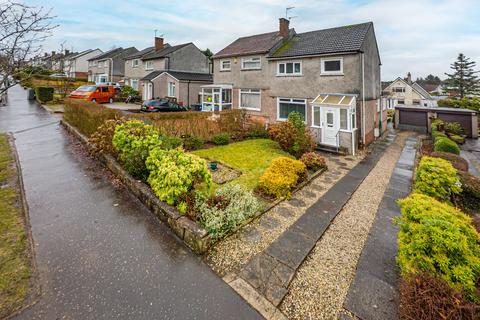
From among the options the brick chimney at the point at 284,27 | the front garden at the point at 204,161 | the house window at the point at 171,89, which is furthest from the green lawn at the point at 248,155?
the house window at the point at 171,89

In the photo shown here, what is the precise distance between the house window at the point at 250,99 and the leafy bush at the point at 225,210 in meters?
14.3

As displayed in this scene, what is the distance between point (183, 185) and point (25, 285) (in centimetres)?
312

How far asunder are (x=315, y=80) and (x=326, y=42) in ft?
9.27

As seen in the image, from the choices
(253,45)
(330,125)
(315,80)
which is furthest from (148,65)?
(330,125)

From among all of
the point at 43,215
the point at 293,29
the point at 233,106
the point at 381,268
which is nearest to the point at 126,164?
the point at 43,215

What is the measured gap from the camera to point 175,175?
17.8ft

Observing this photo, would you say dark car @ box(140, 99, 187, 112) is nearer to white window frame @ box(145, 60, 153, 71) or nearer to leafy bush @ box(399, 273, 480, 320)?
white window frame @ box(145, 60, 153, 71)

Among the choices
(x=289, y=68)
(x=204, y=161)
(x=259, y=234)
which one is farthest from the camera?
(x=289, y=68)

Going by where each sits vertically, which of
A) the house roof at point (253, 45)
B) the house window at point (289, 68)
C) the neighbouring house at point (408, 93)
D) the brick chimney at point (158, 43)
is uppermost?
the brick chimney at point (158, 43)

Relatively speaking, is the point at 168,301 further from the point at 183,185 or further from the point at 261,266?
the point at 183,185

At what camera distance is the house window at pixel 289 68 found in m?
16.0

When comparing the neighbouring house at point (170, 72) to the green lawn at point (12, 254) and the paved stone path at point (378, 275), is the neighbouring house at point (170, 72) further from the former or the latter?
the paved stone path at point (378, 275)

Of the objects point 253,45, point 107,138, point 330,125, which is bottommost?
point 107,138

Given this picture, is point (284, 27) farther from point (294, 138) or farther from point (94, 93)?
point (94, 93)
